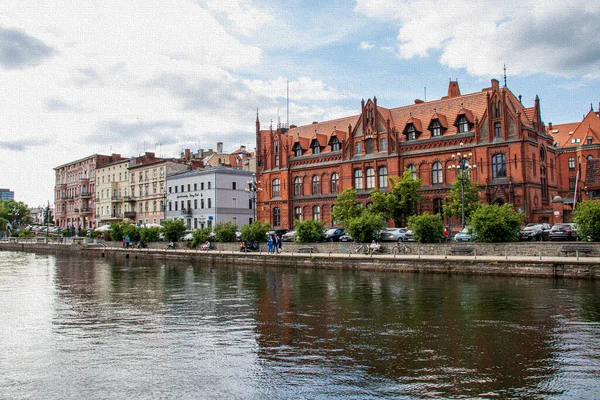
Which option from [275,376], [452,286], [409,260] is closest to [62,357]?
[275,376]

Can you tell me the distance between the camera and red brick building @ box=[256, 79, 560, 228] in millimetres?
55500

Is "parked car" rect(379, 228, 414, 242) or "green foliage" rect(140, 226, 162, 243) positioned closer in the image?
"parked car" rect(379, 228, 414, 242)

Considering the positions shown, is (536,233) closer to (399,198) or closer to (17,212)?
(399,198)

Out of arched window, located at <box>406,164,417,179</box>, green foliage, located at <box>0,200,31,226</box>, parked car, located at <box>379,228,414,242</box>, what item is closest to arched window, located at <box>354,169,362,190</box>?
arched window, located at <box>406,164,417,179</box>

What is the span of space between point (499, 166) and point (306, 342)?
47032 mm

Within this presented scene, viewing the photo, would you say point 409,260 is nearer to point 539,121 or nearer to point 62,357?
point 62,357

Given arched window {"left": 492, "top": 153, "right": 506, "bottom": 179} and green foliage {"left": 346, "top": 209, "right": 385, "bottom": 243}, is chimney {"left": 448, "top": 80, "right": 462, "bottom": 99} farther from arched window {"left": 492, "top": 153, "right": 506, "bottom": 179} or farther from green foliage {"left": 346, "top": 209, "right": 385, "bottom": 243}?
green foliage {"left": 346, "top": 209, "right": 385, "bottom": 243}

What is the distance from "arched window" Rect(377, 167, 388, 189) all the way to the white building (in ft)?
86.5

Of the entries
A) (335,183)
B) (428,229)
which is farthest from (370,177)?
(428,229)

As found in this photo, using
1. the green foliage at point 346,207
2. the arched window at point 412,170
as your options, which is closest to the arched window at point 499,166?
the arched window at point 412,170

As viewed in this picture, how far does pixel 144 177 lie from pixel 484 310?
83.3 meters

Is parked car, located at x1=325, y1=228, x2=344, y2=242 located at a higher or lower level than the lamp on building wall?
lower

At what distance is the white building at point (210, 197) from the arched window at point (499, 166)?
1615 inches

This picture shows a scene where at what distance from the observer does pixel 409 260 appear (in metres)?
35.3
